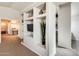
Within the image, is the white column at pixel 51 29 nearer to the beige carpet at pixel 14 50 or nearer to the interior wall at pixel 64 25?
the interior wall at pixel 64 25

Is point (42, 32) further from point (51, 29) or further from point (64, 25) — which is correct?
point (51, 29)

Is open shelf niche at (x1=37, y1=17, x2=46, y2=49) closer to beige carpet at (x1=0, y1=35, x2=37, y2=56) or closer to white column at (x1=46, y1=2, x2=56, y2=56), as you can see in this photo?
beige carpet at (x1=0, y1=35, x2=37, y2=56)

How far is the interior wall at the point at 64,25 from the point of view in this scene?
11.5 ft

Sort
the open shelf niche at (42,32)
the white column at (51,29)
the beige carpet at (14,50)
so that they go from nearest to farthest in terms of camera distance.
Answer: the white column at (51,29), the beige carpet at (14,50), the open shelf niche at (42,32)

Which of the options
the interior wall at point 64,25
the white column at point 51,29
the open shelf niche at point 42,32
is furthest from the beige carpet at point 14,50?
the interior wall at point 64,25

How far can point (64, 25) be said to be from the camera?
3873 millimetres

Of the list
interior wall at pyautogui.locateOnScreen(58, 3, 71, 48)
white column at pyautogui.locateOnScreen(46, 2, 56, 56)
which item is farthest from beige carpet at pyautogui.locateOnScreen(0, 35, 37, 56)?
interior wall at pyautogui.locateOnScreen(58, 3, 71, 48)

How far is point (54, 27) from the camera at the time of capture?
3408 mm

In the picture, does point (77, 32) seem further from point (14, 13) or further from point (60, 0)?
point (14, 13)

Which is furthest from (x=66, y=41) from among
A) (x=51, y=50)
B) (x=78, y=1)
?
(x=78, y=1)

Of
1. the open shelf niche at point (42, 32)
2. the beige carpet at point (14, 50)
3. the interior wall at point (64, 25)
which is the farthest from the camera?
the open shelf niche at point (42, 32)

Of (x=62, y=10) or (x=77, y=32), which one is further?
(x=62, y=10)

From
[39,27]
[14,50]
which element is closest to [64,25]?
[39,27]

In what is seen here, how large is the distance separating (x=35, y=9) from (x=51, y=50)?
1.83 metres
